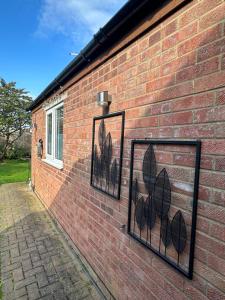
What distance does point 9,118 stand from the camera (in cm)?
1800

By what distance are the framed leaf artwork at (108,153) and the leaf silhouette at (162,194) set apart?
641 mm

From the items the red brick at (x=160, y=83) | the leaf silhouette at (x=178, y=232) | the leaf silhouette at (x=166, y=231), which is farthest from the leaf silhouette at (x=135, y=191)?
the red brick at (x=160, y=83)

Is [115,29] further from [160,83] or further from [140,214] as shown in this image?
[140,214]

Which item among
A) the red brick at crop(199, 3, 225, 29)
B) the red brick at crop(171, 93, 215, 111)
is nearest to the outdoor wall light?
the red brick at crop(171, 93, 215, 111)

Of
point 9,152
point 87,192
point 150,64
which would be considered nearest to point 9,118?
point 9,152

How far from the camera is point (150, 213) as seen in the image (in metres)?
1.89

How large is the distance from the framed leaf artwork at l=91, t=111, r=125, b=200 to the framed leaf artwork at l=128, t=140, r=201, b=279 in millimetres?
323

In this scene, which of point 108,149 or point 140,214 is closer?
point 140,214

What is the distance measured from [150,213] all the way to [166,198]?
268 millimetres

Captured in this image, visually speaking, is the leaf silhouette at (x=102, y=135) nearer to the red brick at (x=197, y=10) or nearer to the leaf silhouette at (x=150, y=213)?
the leaf silhouette at (x=150, y=213)

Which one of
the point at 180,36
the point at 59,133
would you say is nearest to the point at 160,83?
the point at 180,36

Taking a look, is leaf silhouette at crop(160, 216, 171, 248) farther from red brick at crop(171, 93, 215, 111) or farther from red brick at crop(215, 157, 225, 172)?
red brick at crop(171, 93, 215, 111)

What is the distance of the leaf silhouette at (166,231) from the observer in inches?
66.4

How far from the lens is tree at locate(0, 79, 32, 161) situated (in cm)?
1812
